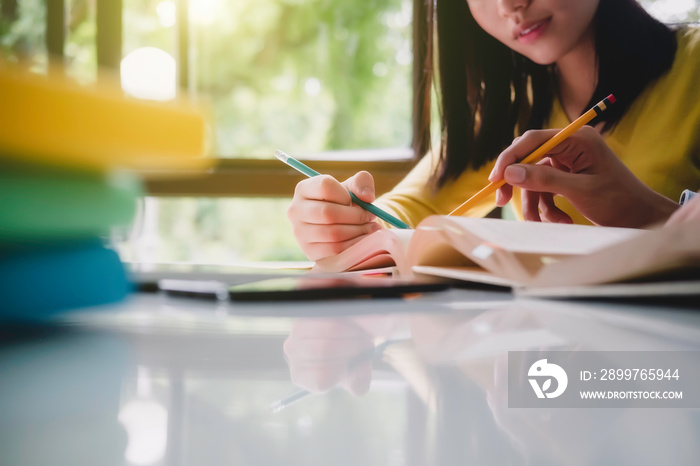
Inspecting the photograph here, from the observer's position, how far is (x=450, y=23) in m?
0.92

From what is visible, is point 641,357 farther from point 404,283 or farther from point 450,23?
point 450,23

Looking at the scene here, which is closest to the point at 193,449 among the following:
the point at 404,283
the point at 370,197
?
the point at 404,283

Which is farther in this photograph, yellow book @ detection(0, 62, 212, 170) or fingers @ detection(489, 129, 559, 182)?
fingers @ detection(489, 129, 559, 182)

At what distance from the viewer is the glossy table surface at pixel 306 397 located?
3.3 inches

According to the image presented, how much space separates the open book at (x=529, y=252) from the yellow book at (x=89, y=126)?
0.15 meters

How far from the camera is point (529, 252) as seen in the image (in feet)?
0.85

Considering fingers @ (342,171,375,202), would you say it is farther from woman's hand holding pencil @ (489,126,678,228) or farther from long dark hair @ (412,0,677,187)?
long dark hair @ (412,0,677,187)

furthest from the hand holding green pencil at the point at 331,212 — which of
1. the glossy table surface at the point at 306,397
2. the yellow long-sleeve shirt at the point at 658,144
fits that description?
the glossy table surface at the point at 306,397

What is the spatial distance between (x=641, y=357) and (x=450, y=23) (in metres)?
0.88

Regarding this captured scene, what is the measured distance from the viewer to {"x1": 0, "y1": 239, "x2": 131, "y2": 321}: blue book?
16cm

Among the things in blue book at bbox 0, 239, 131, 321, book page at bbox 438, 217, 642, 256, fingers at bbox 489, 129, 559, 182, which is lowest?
blue book at bbox 0, 239, 131, 321

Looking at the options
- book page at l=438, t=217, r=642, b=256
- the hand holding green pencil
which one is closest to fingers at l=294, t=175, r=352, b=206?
the hand holding green pencil

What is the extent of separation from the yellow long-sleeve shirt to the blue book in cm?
58

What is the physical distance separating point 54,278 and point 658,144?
846 mm
